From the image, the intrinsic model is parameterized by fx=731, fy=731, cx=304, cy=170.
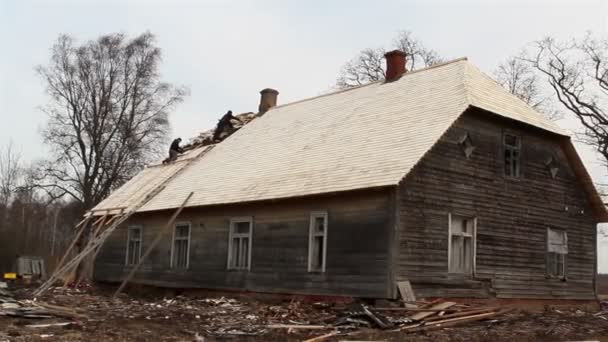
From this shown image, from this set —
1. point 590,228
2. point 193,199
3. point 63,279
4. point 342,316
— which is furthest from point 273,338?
point 63,279

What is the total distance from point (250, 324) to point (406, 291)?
3.98 m

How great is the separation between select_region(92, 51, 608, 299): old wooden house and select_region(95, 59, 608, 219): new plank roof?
0.21 feet

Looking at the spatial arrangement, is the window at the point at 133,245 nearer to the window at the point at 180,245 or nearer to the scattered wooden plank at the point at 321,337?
the window at the point at 180,245

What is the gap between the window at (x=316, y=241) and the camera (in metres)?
19.3

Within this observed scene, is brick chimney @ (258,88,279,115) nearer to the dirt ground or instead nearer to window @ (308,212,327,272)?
the dirt ground

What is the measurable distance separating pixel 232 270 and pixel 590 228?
11.5 m

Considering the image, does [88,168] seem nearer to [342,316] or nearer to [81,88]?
[81,88]

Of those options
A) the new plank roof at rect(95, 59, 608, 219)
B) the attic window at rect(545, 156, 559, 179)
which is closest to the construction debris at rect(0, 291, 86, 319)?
the new plank roof at rect(95, 59, 608, 219)

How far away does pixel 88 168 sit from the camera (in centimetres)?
4100

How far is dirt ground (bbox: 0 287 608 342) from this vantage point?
44.7ft

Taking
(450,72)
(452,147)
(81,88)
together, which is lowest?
(452,147)

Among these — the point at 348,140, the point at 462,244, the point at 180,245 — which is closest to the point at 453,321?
the point at 462,244

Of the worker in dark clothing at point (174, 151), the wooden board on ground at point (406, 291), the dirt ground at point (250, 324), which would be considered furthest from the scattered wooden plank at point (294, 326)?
the worker in dark clothing at point (174, 151)

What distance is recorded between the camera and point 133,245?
90.4 feet
